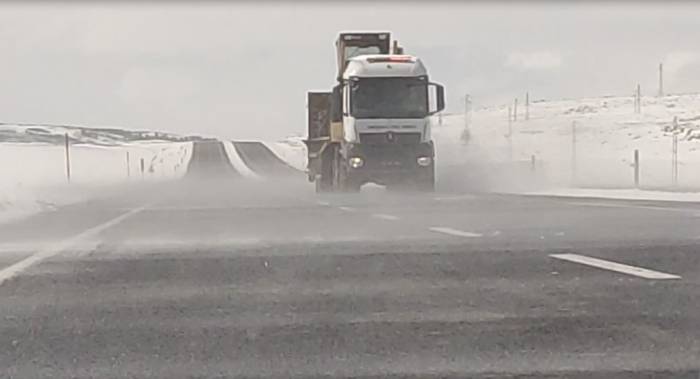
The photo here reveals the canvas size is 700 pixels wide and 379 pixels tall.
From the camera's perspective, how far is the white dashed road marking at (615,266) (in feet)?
32.9

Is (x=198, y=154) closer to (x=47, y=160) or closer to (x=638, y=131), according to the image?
(x=47, y=160)

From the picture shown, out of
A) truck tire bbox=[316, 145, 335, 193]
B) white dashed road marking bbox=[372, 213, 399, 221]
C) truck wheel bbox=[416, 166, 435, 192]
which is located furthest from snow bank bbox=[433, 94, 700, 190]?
white dashed road marking bbox=[372, 213, 399, 221]

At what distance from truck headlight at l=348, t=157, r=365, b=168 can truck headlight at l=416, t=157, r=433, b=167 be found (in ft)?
5.37

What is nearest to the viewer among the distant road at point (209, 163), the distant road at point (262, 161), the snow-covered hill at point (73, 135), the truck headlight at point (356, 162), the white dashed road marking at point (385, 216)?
the white dashed road marking at point (385, 216)

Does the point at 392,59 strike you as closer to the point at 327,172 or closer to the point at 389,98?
the point at 389,98

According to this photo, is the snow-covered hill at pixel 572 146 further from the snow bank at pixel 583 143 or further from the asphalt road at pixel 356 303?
the asphalt road at pixel 356 303

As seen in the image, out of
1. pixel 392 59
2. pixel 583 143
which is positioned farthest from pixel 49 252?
pixel 583 143

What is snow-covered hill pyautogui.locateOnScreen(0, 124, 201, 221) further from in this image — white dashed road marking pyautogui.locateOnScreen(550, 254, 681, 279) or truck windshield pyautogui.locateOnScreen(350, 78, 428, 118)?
white dashed road marking pyautogui.locateOnScreen(550, 254, 681, 279)

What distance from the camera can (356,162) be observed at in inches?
1278

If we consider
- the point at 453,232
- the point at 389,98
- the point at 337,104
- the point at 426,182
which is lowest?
the point at 426,182

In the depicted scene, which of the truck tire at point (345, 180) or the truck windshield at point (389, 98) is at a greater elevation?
the truck windshield at point (389, 98)

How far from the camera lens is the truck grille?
1271 inches

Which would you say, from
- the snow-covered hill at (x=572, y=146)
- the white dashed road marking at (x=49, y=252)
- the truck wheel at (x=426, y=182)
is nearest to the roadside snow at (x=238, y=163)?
the snow-covered hill at (x=572, y=146)

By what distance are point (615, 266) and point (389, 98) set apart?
2140 centimetres
